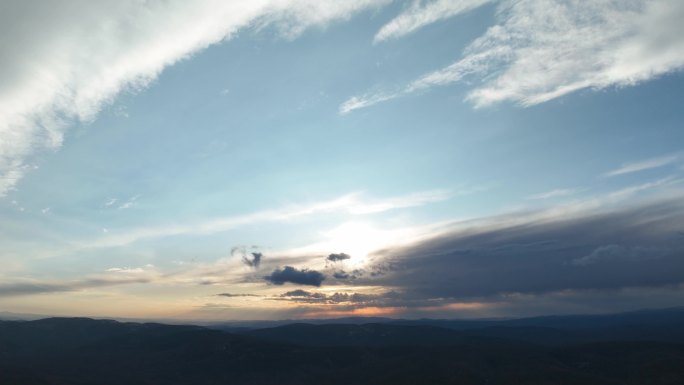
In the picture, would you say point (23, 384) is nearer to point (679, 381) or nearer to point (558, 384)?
point (558, 384)

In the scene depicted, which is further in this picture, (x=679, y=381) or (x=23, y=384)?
(x=679, y=381)

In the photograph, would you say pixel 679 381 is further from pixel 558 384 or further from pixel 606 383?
pixel 558 384

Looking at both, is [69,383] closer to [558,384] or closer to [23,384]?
[23,384]

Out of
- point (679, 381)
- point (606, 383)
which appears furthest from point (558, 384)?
point (679, 381)

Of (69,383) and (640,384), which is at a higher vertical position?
(69,383)

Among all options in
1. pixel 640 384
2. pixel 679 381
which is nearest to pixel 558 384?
pixel 640 384

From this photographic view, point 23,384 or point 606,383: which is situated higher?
point 23,384

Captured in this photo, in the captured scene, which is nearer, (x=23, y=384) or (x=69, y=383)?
(x=23, y=384)
